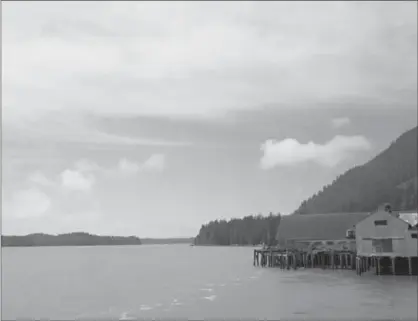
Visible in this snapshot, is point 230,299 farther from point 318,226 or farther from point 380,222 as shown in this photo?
point 318,226

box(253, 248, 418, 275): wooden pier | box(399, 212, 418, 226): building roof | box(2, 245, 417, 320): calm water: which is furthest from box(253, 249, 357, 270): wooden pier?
box(2, 245, 417, 320): calm water

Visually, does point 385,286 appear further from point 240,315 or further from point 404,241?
point 240,315

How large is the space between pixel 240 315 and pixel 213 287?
18833 mm

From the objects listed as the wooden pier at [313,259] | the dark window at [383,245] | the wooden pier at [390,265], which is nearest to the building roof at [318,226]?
the wooden pier at [313,259]

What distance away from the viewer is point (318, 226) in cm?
8494

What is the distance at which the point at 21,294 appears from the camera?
165 ft

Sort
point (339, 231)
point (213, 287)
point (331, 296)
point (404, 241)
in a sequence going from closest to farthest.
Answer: point (331, 296) → point (213, 287) → point (404, 241) → point (339, 231)

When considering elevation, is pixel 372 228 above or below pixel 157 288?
above

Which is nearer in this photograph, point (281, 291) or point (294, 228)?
point (281, 291)

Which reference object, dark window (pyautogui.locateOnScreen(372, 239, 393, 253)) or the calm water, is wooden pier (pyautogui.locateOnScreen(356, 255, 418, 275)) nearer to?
dark window (pyautogui.locateOnScreen(372, 239, 393, 253))

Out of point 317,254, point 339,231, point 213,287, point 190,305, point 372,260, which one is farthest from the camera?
point 339,231

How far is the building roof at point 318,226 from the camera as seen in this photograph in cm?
8331

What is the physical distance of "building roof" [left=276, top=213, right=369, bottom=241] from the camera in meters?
83.3

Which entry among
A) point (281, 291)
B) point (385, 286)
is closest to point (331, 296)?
point (281, 291)
